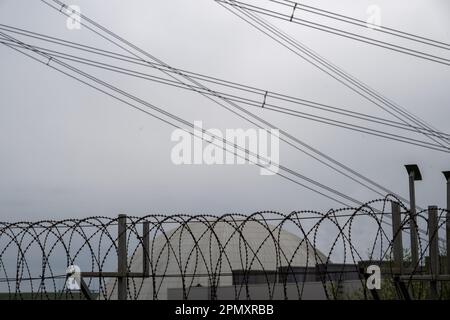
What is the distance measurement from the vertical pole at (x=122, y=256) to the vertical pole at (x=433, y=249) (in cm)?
614

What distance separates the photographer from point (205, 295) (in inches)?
1800

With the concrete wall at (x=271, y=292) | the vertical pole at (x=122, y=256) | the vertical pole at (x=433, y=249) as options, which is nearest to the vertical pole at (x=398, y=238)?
the vertical pole at (x=433, y=249)

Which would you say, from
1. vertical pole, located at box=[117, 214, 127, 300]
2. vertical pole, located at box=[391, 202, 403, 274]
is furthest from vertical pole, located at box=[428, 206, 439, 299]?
vertical pole, located at box=[117, 214, 127, 300]

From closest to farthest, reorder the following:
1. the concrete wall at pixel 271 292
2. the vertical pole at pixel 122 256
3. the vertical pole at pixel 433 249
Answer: the vertical pole at pixel 433 249, the vertical pole at pixel 122 256, the concrete wall at pixel 271 292

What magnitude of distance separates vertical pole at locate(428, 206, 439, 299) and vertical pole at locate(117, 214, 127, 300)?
20.1ft

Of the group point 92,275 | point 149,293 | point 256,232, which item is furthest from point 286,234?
point 92,275

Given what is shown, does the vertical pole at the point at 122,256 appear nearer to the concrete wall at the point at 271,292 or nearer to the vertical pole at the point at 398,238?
the vertical pole at the point at 398,238

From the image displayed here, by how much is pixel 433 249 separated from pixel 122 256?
6360mm

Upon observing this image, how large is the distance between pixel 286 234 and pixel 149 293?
52.6 ft

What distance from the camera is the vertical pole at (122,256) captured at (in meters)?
16.2

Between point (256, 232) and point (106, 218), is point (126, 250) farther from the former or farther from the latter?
point (256, 232)

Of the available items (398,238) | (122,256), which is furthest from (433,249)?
(122,256)
